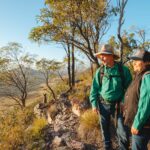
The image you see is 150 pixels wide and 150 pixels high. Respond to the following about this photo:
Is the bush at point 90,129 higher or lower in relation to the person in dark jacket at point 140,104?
lower

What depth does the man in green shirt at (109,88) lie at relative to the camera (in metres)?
5.31

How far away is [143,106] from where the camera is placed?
3.74 m

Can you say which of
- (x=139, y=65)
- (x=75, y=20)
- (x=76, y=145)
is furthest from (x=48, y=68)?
(x=139, y=65)

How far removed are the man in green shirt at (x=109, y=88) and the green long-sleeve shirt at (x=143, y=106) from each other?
4.76 ft

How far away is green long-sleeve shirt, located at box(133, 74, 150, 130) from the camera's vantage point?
146 inches

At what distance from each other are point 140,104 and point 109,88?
1585 mm

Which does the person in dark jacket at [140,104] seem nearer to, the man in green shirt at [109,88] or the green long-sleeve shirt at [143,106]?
the green long-sleeve shirt at [143,106]

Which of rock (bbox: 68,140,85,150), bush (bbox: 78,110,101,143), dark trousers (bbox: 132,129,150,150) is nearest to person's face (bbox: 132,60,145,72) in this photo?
dark trousers (bbox: 132,129,150,150)

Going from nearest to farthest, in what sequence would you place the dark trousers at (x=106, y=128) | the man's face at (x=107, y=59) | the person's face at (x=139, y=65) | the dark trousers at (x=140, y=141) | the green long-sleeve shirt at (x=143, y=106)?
1. the green long-sleeve shirt at (x=143, y=106)
2. the dark trousers at (x=140, y=141)
3. the person's face at (x=139, y=65)
4. the dark trousers at (x=106, y=128)
5. the man's face at (x=107, y=59)

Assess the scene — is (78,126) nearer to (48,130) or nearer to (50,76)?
(48,130)

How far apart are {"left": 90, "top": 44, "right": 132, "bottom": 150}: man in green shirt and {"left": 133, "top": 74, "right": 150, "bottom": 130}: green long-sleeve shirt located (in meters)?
1.45

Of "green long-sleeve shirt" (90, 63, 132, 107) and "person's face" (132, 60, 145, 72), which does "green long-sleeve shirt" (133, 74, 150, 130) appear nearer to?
"person's face" (132, 60, 145, 72)

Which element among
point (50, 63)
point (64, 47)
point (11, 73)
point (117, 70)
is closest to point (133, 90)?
point (117, 70)

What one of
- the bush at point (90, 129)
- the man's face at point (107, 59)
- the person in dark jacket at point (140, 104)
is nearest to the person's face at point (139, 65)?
the person in dark jacket at point (140, 104)
